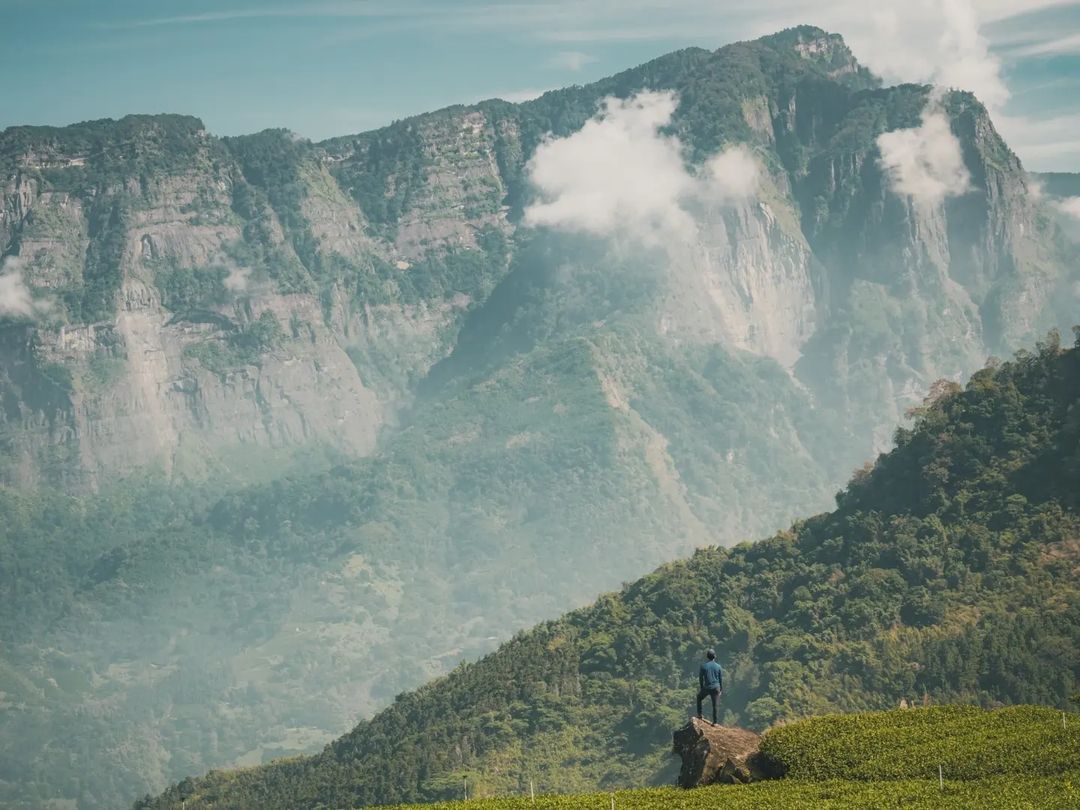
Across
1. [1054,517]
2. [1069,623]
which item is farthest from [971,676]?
[1054,517]

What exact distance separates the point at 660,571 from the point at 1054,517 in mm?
45259

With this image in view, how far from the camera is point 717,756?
2744 inches

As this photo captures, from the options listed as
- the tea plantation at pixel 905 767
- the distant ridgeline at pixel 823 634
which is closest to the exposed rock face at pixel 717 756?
the tea plantation at pixel 905 767

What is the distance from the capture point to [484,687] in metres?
155

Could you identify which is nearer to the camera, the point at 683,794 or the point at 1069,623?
the point at 683,794

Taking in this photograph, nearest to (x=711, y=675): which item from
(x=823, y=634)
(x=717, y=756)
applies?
(x=717, y=756)

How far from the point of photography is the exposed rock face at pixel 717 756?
69188 millimetres

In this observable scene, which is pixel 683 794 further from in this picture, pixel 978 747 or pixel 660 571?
pixel 660 571

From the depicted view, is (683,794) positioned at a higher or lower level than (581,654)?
lower

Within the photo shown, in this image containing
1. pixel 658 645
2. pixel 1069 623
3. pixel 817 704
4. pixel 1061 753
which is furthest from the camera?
pixel 658 645

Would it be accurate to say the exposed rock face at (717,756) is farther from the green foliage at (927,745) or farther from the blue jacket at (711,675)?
the blue jacket at (711,675)

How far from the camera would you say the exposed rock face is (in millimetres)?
69188

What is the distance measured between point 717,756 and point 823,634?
7235cm

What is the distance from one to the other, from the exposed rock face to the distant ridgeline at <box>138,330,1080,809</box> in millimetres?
55737
